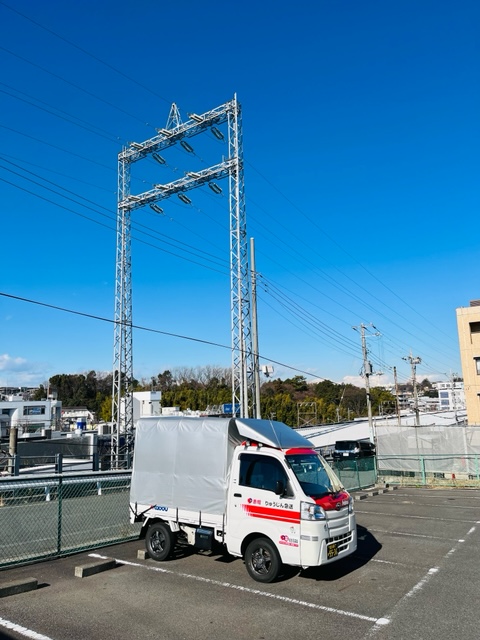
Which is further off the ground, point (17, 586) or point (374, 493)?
point (17, 586)

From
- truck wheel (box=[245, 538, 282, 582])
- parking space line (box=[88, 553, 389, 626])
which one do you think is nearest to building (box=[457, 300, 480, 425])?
truck wheel (box=[245, 538, 282, 582])

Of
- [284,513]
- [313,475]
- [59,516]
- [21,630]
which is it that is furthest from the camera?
[59,516]

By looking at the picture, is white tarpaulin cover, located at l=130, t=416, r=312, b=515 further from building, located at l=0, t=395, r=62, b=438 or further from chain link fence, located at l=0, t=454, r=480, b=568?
building, located at l=0, t=395, r=62, b=438

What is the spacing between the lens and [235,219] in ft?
72.2

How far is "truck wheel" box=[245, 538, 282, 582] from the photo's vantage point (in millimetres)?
7156

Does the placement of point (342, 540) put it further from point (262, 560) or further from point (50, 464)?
point (50, 464)

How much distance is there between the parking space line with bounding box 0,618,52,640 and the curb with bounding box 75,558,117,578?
1.74 m

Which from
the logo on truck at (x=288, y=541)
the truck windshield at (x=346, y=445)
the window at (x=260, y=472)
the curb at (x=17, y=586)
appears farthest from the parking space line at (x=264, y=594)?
the truck windshield at (x=346, y=445)

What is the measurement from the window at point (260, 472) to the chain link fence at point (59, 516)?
10.8ft

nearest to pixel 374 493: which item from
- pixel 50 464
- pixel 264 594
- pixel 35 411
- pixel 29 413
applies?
pixel 264 594

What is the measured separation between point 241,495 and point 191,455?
4.13ft

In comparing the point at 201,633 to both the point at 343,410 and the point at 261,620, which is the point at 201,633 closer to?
the point at 261,620

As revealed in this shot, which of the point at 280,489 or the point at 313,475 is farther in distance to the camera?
the point at 313,475

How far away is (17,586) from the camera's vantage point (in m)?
6.74
